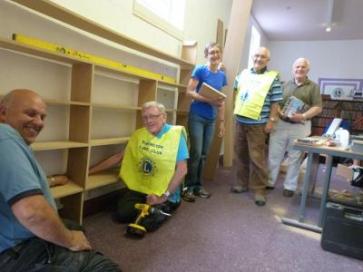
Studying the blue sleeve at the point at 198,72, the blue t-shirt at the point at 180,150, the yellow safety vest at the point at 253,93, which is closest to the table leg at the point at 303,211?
the yellow safety vest at the point at 253,93

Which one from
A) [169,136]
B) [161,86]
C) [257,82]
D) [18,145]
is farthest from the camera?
[161,86]

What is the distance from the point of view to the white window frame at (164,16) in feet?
8.61

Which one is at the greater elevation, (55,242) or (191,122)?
(191,122)

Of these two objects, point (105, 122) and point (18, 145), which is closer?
point (18, 145)

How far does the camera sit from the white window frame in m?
2.62

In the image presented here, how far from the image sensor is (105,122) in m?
2.42

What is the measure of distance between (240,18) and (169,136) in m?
2.03

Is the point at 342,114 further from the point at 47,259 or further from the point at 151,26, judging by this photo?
the point at 47,259

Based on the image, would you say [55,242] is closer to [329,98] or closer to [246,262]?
[246,262]

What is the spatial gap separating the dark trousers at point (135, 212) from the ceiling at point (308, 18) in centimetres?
430

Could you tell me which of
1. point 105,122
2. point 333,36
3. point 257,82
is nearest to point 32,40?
point 105,122

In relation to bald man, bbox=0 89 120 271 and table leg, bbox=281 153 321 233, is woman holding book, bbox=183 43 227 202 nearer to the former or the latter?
table leg, bbox=281 153 321 233

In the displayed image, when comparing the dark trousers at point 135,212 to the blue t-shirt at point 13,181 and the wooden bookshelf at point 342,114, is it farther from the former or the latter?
the wooden bookshelf at point 342,114

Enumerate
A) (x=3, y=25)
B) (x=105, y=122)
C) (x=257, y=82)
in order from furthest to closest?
(x=257, y=82), (x=105, y=122), (x=3, y=25)
